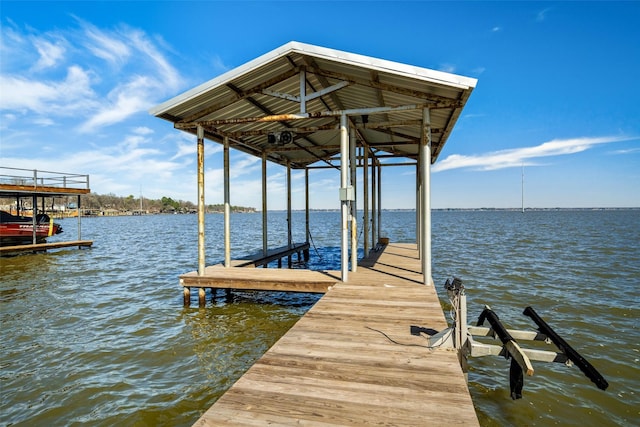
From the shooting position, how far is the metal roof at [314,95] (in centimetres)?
673

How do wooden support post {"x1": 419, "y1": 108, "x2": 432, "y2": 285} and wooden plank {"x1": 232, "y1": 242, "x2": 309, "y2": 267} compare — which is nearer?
wooden support post {"x1": 419, "y1": 108, "x2": 432, "y2": 285}

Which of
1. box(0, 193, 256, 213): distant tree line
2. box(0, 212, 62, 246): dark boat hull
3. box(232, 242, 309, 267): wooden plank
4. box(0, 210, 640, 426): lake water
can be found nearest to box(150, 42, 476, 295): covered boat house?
box(232, 242, 309, 267): wooden plank

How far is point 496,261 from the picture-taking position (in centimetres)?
1891

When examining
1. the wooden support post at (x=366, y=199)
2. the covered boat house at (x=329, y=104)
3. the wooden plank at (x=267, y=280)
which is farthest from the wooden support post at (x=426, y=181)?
the wooden support post at (x=366, y=199)

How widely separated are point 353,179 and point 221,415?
6947 millimetres

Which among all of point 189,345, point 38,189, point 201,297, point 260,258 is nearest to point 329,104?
point 260,258

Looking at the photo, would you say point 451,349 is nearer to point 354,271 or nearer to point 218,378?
point 218,378

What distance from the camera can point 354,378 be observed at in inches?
140

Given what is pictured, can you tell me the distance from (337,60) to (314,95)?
3.79ft

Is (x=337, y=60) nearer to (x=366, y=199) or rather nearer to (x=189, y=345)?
(x=366, y=199)

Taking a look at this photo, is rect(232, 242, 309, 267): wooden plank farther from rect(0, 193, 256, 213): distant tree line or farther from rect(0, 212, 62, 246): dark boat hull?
rect(0, 193, 256, 213): distant tree line

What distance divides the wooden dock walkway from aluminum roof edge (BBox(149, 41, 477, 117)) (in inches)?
170

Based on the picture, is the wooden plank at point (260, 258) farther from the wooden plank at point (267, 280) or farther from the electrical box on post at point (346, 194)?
the electrical box on post at point (346, 194)

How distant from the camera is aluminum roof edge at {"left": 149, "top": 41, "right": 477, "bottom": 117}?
6.18m
